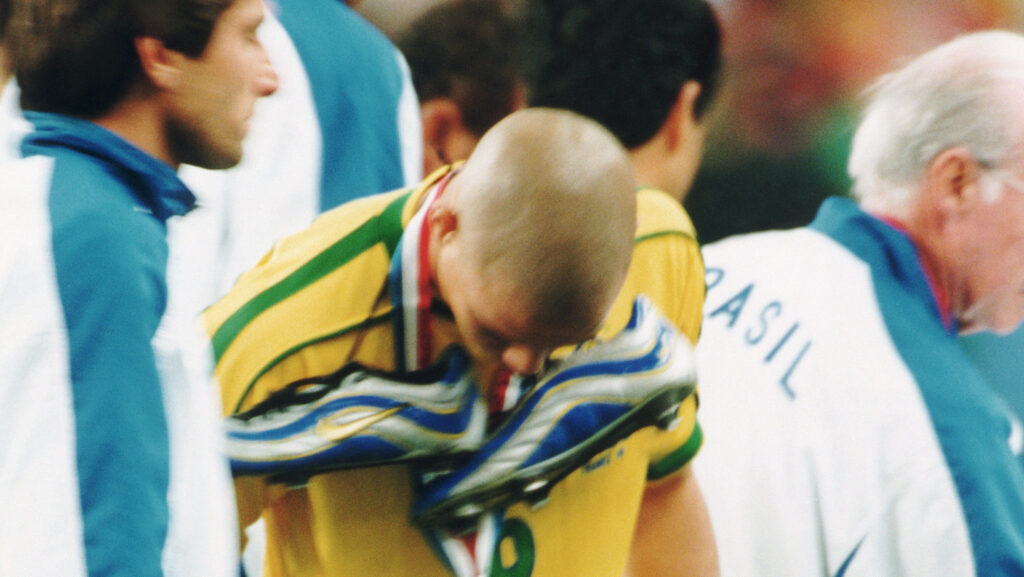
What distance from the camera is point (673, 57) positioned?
6.66 ft

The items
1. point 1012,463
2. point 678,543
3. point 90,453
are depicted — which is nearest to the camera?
point 90,453

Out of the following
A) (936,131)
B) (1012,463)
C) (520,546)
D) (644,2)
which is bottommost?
(1012,463)

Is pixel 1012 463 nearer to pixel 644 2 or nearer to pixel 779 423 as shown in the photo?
pixel 779 423

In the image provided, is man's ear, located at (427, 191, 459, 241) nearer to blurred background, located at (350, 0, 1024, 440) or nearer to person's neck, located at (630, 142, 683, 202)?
person's neck, located at (630, 142, 683, 202)

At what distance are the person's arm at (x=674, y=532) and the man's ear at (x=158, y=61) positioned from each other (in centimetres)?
75

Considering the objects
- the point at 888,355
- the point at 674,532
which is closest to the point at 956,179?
the point at 888,355

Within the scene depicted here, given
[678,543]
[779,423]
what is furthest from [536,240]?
[779,423]

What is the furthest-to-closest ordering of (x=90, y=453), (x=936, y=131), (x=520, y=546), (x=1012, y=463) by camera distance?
(x=936, y=131), (x=1012, y=463), (x=520, y=546), (x=90, y=453)

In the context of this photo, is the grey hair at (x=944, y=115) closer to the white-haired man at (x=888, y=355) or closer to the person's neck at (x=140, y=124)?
the white-haired man at (x=888, y=355)

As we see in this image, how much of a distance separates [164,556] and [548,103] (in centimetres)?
113

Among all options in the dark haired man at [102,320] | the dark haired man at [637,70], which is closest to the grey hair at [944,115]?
the dark haired man at [637,70]

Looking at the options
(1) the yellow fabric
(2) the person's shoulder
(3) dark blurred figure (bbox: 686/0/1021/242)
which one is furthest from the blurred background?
(1) the yellow fabric

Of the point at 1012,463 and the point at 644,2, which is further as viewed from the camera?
the point at 644,2

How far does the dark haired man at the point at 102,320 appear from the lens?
3.33 ft
